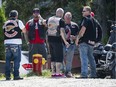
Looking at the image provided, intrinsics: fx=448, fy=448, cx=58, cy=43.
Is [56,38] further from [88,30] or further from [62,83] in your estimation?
[62,83]

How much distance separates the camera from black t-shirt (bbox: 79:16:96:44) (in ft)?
39.5

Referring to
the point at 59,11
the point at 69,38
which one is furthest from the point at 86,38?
the point at 59,11

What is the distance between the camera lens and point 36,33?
13.0 m

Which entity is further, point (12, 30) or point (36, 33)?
point (36, 33)

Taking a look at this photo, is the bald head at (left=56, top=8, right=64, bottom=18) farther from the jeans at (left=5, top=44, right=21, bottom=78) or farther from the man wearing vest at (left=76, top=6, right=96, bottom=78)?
the jeans at (left=5, top=44, right=21, bottom=78)

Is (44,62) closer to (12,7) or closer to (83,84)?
(83,84)

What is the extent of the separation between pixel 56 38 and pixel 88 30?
0.92 m

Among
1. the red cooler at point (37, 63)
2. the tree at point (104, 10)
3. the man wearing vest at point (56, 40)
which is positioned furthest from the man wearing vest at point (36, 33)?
the tree at point (104, 10)

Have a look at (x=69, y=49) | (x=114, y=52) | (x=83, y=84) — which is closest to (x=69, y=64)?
(x=69, y=49)

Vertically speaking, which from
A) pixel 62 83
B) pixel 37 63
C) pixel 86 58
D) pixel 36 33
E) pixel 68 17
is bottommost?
pixel 62 83

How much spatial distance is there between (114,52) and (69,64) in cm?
141

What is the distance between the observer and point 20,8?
2573 centimetres

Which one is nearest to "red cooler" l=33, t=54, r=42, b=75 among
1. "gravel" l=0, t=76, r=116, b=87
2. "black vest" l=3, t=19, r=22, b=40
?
"black vest" l=3, t=19, r=22, b=40

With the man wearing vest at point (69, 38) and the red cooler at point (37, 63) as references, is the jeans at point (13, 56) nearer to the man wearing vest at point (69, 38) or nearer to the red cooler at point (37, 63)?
the red cooler at point (37, 63)
